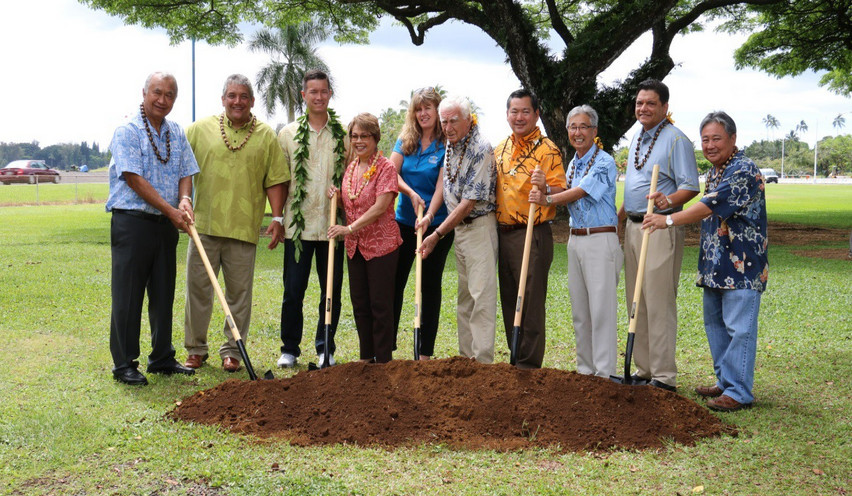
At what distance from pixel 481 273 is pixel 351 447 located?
175 centimetres

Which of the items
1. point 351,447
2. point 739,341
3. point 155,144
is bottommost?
point 351,447

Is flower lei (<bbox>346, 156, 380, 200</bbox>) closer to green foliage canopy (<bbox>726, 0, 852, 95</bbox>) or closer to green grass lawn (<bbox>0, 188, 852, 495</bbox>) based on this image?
green grass lawn (<bbox>0, 188, 852, 495</bbox>)

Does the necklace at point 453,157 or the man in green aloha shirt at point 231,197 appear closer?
the necklace at point 453,157

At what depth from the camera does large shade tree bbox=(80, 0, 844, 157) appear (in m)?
16.3

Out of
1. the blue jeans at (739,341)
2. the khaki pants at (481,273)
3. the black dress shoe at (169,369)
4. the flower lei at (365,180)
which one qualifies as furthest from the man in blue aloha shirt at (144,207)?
the blue jeans at (739,341)

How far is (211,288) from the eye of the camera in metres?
6.25

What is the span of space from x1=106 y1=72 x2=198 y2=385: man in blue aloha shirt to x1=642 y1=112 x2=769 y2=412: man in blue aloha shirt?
11.5 feet

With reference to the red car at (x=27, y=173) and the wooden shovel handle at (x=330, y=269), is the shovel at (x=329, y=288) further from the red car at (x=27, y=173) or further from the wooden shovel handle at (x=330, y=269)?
the red car at (x=27, y=173)

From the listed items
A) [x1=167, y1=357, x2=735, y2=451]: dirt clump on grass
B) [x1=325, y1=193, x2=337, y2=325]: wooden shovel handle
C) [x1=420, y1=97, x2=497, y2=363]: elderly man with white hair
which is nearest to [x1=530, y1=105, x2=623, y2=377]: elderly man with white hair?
[x1=420, y1=97, x2=497, y2=363]: elderly man with white hair

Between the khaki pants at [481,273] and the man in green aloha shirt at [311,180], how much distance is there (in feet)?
3.61

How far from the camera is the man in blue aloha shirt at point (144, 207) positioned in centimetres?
554

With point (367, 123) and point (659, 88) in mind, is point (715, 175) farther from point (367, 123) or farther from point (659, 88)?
point (367, 123)

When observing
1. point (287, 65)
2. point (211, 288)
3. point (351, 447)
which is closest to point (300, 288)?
point (211, 288)

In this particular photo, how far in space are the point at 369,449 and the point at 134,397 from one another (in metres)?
2.03
